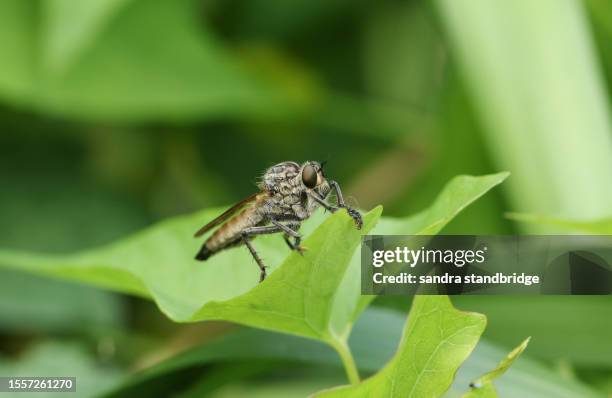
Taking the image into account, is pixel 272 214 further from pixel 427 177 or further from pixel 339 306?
pixel 427 177

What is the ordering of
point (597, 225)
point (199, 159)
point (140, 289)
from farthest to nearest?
1. point (199, 159)
2. point (140, 289)
3. point (597, 225)

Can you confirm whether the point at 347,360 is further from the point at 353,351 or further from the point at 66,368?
the point at 66,368

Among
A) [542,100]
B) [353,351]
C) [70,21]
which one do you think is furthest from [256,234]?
[542,100]

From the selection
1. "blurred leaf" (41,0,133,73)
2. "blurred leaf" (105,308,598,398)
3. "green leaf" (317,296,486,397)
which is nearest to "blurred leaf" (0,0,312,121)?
"blurred leaf" (41,0,133,73)

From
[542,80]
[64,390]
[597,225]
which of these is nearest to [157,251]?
[64,390]

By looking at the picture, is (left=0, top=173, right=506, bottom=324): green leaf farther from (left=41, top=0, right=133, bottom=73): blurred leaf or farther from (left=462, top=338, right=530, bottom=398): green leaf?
(left=41, top=0, right=133, bottom=73): blurred leaf

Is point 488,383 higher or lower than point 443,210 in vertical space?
lower

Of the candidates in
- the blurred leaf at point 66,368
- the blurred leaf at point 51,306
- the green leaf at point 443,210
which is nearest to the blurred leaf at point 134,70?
the blurred leaf at point 51,306
